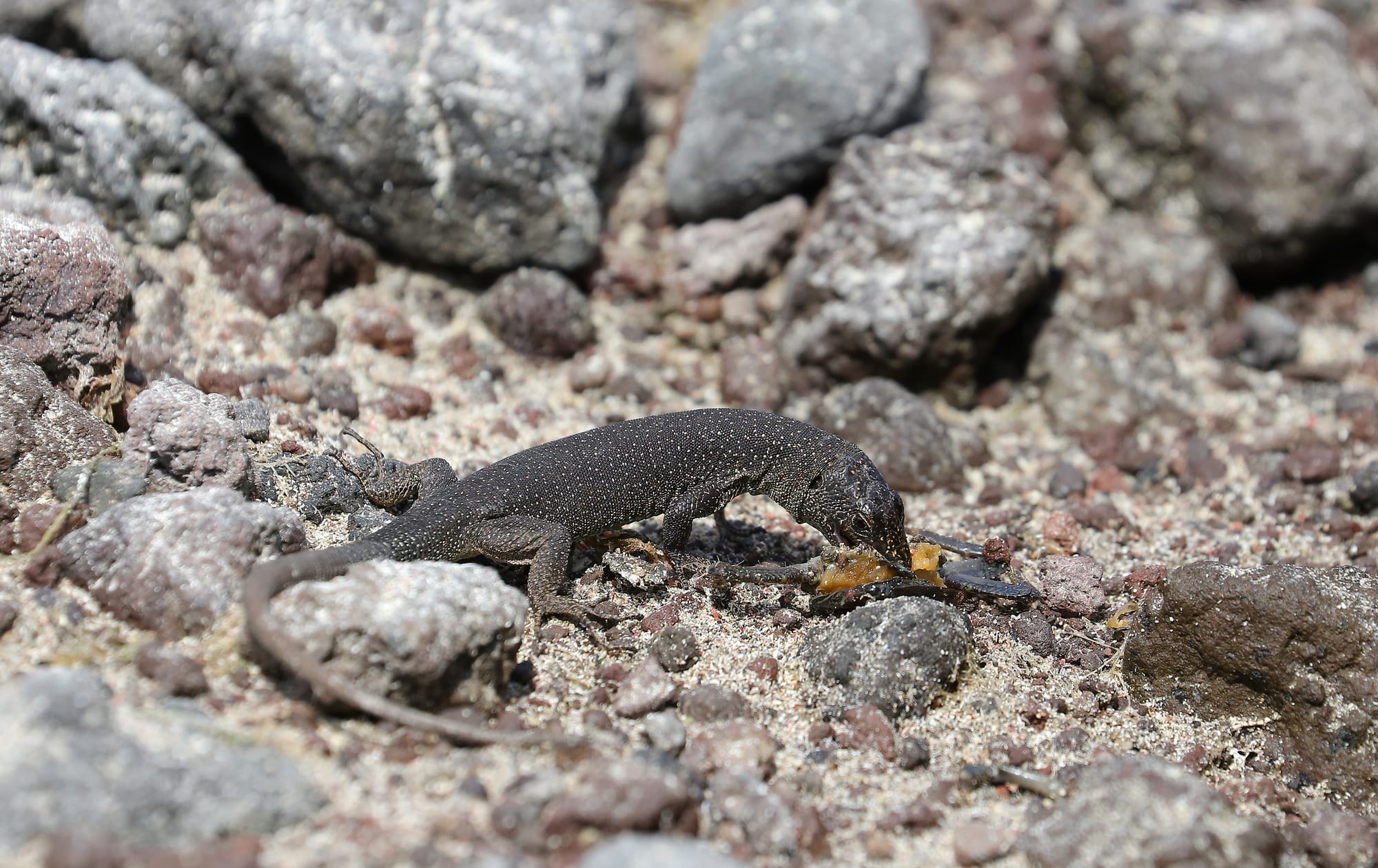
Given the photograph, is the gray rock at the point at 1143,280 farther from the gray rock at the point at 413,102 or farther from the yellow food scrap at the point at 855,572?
the gray rock at the point at 413,102

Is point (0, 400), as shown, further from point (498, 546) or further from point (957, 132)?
point (957, 132)

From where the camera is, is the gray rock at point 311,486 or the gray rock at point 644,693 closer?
the gray rock at point 644,693

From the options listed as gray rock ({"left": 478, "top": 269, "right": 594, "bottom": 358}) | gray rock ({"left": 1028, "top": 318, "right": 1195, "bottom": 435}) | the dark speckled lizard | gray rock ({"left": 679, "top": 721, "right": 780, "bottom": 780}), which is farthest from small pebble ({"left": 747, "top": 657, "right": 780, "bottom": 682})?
gray rock ({"left": 1028, "top": 318, "right": 1195, "bottom": 435})

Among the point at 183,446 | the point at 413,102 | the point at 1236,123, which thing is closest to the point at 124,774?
the point at 183,446

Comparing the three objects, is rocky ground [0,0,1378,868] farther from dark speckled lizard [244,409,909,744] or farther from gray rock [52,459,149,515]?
dark speckled lizard [244,409,909,744]

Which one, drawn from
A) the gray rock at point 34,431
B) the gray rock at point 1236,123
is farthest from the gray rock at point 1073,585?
the gray rock at point 34,431
